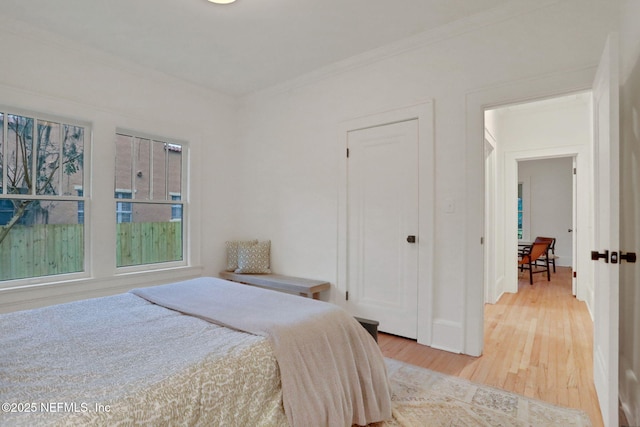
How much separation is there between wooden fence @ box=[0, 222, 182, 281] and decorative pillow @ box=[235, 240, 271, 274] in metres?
0.78

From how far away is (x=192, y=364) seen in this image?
1.16m

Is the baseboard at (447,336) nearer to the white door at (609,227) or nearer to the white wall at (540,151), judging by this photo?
the white door at (609,227)

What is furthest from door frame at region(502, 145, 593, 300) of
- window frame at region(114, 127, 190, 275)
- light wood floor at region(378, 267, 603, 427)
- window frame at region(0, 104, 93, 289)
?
window frame at region(0, 104, 93, 289)

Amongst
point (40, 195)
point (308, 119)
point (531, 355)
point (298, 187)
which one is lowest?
point (531, 355)

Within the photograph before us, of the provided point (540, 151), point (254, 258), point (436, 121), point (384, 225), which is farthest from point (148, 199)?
point (540, 151)

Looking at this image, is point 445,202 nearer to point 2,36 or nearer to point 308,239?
point 308,239

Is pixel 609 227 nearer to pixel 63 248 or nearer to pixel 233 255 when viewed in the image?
pixel 233 255

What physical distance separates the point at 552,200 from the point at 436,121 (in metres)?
6.18

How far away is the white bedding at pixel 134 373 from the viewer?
3.06 feet

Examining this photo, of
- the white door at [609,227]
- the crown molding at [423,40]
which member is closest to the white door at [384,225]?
the crown molding at [423,40]

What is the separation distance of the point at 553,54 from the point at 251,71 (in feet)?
8.70

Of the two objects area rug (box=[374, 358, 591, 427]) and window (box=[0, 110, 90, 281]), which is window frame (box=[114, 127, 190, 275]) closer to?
window (box=[0, 110, 90, 281])

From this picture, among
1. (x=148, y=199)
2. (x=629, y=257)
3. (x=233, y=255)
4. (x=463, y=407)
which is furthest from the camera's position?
(x=233, y=255)

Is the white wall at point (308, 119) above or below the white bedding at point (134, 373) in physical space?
above
